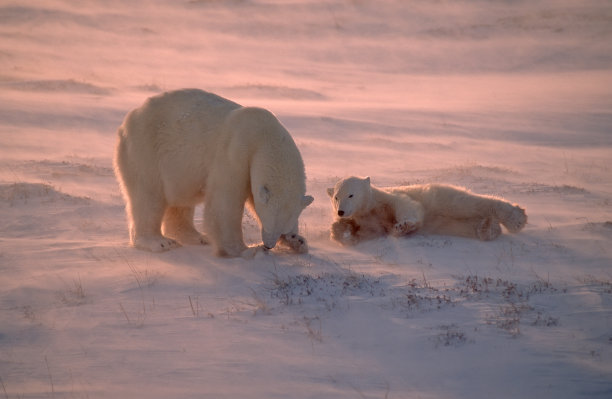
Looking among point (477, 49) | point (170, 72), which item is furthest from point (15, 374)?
point (477, 49)

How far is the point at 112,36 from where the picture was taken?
35656mm

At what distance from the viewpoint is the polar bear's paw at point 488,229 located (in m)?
7.18

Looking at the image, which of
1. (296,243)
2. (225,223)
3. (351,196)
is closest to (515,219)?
(351,196)

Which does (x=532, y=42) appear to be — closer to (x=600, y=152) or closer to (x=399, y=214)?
(x=600, y=152)

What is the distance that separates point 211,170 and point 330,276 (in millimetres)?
1863

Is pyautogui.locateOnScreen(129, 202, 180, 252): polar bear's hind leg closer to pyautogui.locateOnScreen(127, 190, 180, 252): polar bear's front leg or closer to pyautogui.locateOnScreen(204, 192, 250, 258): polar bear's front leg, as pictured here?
pyautogui.locateOnScreen(127, 190, 180, 252): polar bear's front leg

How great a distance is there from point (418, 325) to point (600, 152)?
11.9 m

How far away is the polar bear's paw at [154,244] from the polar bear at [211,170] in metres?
0.01

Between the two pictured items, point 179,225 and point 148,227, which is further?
point 179,225

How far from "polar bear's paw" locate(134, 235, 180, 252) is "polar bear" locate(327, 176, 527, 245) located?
2048mm

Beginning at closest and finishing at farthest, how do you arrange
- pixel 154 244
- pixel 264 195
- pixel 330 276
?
pixel 330 276, pixel 264 195, pixel 154 244

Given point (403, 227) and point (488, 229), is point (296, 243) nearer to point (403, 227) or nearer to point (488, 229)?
point (403, 227)

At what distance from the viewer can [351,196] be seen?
7.41 metres

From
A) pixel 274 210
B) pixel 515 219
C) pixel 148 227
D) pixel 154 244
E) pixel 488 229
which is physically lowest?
pixel 154 244
